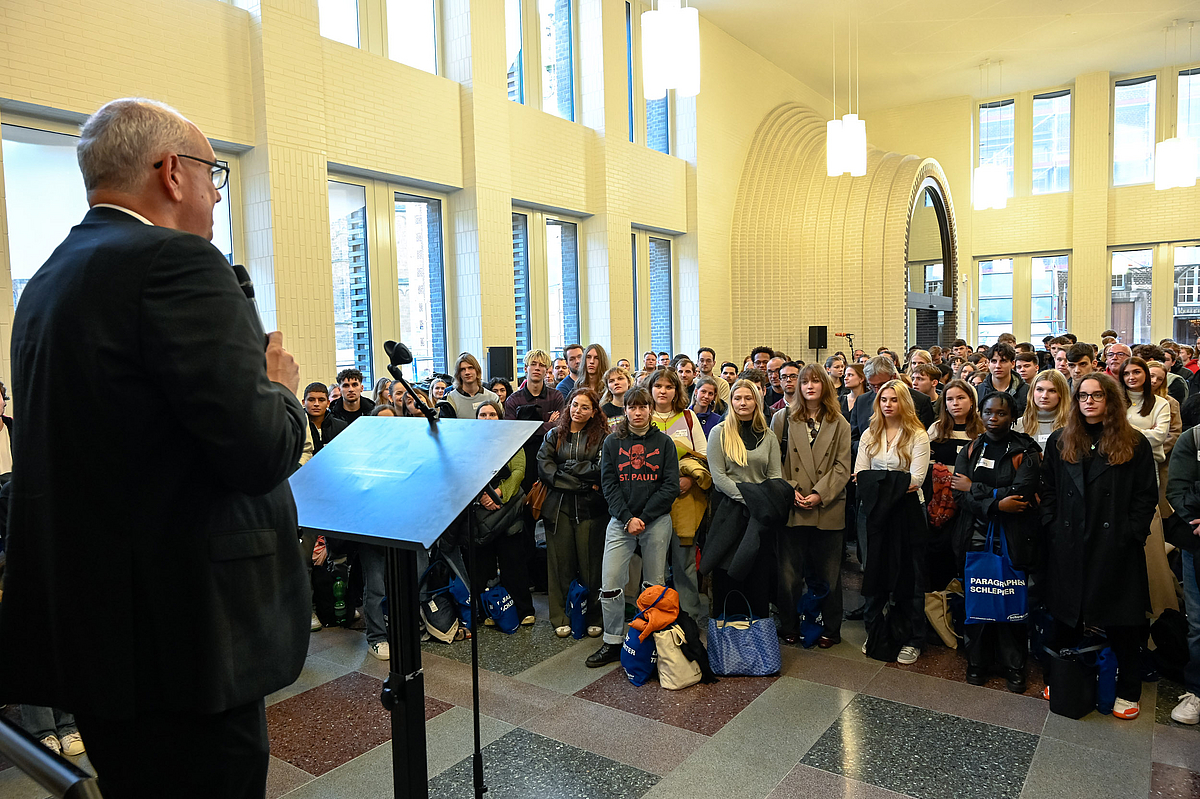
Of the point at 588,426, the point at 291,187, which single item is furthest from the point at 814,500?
the point at 291,187

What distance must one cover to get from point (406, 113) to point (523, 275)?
116 inches

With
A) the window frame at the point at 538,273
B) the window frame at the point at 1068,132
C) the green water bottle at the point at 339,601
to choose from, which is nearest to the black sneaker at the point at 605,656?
the green water bottle at the point at 339,601

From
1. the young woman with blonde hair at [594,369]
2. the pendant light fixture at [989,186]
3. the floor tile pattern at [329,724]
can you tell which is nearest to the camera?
the floor tile pattern at [329,724]

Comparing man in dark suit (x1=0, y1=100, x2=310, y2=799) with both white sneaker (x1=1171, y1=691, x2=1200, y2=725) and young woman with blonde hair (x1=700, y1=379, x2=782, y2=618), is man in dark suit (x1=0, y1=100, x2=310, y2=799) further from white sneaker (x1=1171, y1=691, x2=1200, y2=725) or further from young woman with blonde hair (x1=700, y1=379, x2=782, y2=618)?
white sneaker (x1=1171, y1=691, x2=1200, y2=725)

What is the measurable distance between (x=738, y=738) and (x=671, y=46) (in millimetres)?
4870

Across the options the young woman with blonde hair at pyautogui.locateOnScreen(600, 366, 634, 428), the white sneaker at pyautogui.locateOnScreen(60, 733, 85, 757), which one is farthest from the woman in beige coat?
the white sneaker at pyautogui.locateOnScreen(60, 733, 85, 757)

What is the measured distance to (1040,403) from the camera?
197 inches

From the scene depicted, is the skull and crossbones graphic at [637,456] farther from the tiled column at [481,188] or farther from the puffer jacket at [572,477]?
Answer: the tiled column at [481,188]

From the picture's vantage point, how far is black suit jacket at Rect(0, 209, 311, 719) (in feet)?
4.26

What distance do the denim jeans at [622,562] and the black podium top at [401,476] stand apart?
9.00 ft

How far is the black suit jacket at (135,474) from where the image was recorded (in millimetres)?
1298

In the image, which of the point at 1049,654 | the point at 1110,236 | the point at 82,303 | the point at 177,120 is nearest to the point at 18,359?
the point at 82,303

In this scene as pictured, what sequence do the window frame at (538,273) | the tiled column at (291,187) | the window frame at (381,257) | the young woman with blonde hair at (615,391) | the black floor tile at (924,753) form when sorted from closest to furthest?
the black floor tile at (924,753) < the young woman with blonde hair at (615,391) < the tiled column at (291,187) < the window frame at (381,257) < the window frame at (538,273)

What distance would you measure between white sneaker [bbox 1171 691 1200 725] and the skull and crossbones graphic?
2.76 m
